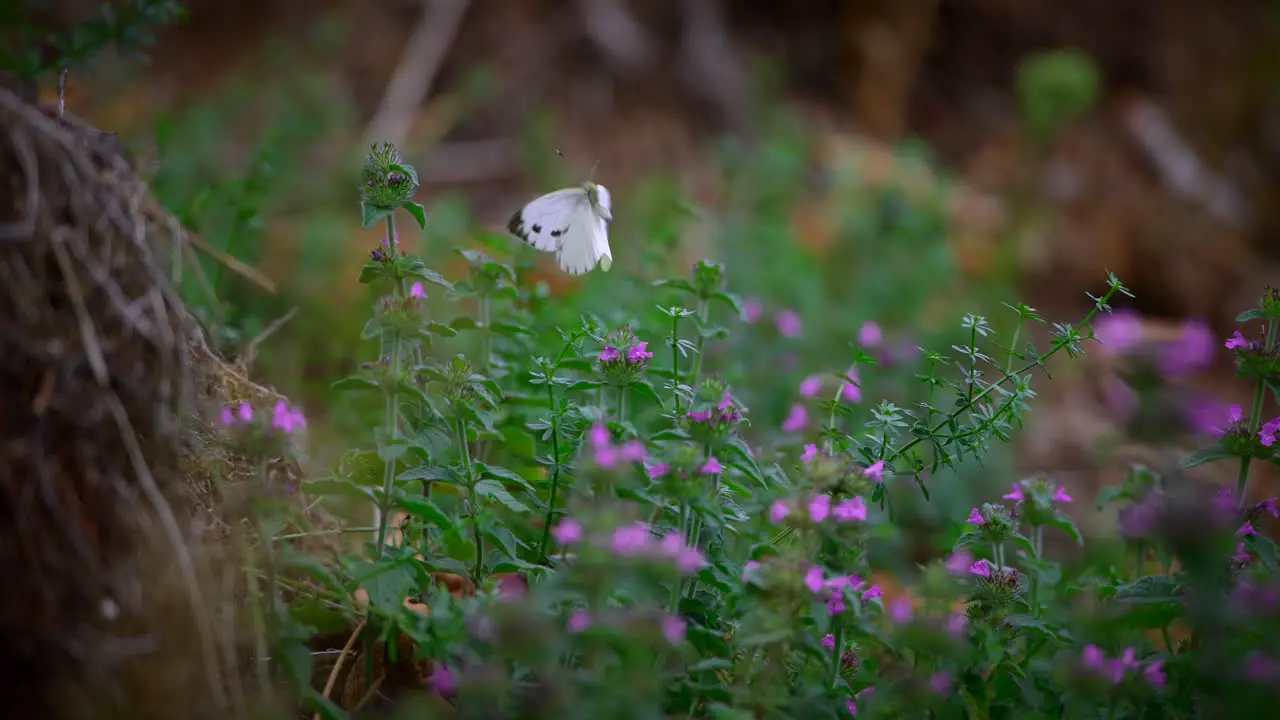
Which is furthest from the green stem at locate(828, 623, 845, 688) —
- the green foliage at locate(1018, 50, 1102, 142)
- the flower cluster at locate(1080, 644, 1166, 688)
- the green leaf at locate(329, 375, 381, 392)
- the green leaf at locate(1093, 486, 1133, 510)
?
the green foliage at locate(1018, 50, 1102, 142)

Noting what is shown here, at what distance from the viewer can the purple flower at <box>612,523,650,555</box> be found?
1.31 meters

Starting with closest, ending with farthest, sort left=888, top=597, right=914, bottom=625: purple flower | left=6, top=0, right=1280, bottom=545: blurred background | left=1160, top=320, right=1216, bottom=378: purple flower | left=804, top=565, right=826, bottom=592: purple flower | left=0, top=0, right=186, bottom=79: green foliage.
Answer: left=804, top=565, right=826, bottom=592: purple flower < left=1160, top=320, right=1216, bottom=378: purple flower < left=888, top=597, right=914, bottom=625: purple flower < left=0, top=0, right=186, bottom=79: green foliage < left=6, top=0, right=1280, bottom=545: blurred background

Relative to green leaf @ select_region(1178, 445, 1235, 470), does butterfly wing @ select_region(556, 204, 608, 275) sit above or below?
above

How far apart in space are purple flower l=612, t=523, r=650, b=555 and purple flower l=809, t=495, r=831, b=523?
0.25 meters

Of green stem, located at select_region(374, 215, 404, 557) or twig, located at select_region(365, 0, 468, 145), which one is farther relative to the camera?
twig, located at select_region(365, 0, 468, 145)

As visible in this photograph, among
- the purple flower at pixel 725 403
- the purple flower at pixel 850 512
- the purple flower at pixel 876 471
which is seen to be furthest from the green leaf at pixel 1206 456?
the purple flower at pixel 725 403

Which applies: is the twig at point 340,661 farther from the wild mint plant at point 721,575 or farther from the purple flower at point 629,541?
the purple flower at point 629,541

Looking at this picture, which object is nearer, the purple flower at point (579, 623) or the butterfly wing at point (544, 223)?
the purple flower at point (579, 623)

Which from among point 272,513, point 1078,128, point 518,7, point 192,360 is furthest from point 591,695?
point 1078,128

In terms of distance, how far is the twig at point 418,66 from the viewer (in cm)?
533

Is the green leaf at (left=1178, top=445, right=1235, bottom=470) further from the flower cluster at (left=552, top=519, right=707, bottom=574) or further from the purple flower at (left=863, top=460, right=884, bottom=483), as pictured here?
the flower cluster at (left=552, top=519, right=707, bottom=574)

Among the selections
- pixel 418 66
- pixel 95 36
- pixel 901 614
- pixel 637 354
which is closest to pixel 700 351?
pixel 637 354

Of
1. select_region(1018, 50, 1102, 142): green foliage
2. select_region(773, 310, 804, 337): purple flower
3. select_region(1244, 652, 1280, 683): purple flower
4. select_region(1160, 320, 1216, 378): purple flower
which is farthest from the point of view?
select_region(1018, 50, 1102, 142): green foliage

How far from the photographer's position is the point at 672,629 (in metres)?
1.39
